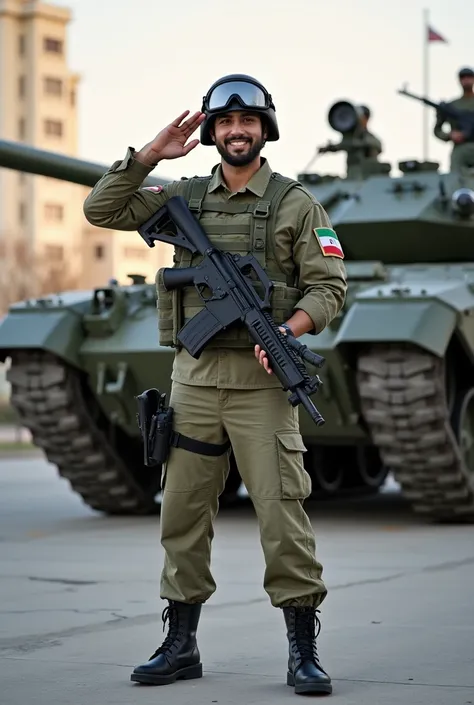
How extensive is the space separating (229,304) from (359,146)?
9.36 meters

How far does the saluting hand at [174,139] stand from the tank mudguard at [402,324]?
18.5 feet

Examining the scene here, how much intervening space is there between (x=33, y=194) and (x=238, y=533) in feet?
236

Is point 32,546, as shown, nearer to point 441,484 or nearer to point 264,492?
point 441,484

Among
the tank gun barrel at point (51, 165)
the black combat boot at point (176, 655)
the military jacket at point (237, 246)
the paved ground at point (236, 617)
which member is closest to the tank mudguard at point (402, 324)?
the paved ground at point (236, 617)

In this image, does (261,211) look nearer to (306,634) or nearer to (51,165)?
(306,634)

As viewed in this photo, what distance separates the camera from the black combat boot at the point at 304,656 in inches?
224

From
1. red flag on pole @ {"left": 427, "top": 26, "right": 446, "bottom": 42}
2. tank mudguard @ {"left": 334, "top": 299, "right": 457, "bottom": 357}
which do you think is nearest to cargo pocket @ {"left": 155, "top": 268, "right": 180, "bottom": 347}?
tank mudguard @ {"left": 334, "top": 299, "right": 457, "bottom": 357}

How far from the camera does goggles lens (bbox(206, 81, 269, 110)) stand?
19.7 feet

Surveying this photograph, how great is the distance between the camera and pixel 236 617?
7.57 metres

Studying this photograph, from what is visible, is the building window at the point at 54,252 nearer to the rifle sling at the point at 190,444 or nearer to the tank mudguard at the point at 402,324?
the tank mudguard at the point at 402,324

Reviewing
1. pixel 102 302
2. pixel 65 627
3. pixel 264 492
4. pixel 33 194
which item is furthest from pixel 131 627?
pixel 33 194

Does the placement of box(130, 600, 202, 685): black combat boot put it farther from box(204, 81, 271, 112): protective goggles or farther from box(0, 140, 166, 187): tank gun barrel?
box(0, 140, 166, 187): tank gun barrel

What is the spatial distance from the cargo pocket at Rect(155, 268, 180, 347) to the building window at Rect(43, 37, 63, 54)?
7991cm

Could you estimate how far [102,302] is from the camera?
13352 millimetres
